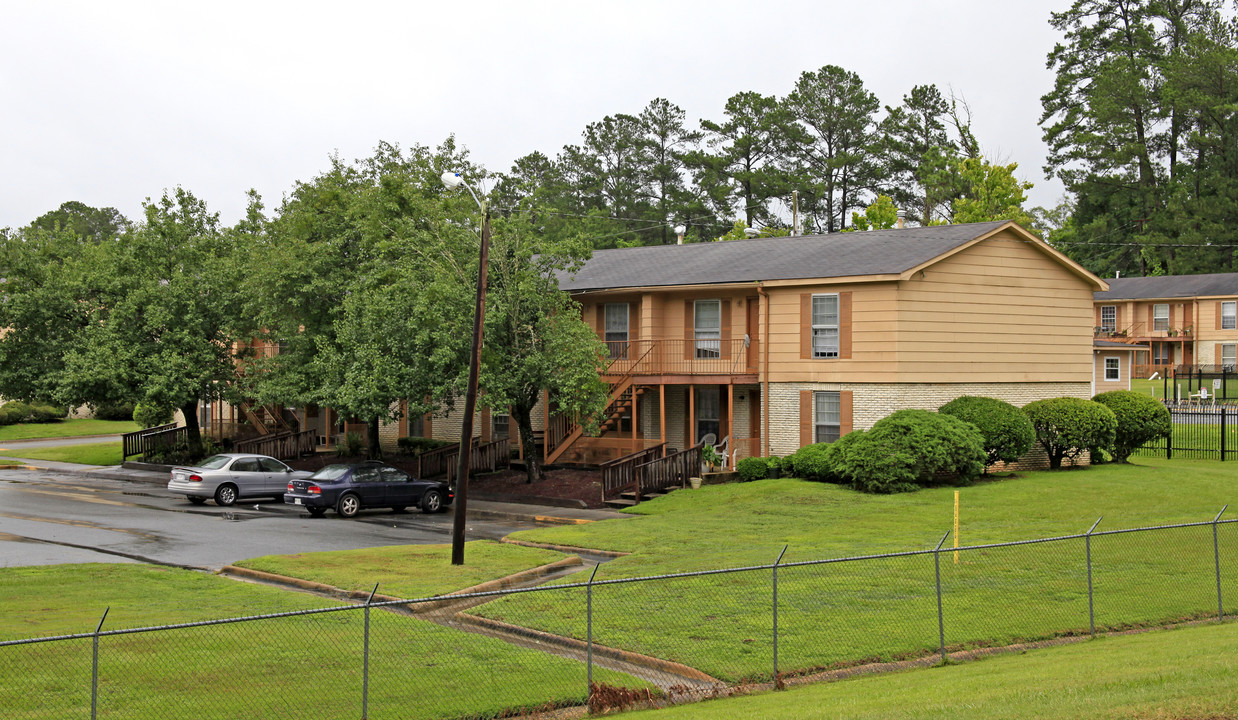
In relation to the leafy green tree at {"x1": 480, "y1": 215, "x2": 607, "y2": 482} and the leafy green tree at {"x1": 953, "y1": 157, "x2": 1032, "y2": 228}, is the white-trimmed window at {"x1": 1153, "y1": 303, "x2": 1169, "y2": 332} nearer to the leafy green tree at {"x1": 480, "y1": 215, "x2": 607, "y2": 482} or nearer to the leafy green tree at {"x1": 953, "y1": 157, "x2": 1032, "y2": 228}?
the leafy green tree at {"x1": 953, "y1": 157, "x2": 1032, "y2": 228}

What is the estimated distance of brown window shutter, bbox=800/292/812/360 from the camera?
30516mm

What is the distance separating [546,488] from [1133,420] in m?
17.2

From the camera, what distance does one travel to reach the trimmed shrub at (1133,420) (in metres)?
30.6

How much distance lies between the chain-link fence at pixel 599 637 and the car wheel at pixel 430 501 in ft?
42.1

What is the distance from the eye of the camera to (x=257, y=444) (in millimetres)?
40531

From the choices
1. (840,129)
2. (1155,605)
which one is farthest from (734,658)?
(840,129)

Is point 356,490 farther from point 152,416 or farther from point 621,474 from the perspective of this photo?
point 152,416

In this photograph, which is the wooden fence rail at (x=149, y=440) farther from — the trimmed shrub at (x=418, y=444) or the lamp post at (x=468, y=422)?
the lamp post at (x=468, y=422)

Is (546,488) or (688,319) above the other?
(688,319)

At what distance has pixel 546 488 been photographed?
3061 cm

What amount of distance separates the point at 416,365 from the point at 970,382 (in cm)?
1581

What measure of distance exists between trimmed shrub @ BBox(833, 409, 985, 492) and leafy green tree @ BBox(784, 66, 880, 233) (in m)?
49.1

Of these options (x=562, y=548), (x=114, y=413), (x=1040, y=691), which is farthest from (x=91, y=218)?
(x=1040, y=691)

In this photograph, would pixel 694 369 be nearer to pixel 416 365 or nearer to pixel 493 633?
pixel 416 365
